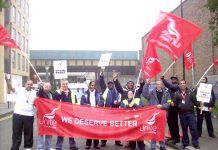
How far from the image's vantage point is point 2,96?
40.4 metres

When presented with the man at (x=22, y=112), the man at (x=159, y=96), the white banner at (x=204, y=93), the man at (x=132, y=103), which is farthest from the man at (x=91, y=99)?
the white banner at (x=204, y=93)

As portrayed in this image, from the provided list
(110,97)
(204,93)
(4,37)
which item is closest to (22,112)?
(4,37)

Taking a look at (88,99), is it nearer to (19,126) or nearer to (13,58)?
(19,126)

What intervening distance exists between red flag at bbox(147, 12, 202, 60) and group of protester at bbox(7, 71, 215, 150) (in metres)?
0.90

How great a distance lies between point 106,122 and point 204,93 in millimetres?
3170

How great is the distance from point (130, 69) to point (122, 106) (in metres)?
60.0

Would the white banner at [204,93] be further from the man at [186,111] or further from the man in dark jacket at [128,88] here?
the man in dark jacket at [128,88]

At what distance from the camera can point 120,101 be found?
435 inches

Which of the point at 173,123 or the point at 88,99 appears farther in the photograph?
the point at 173,123

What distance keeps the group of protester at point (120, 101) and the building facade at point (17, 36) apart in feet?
102

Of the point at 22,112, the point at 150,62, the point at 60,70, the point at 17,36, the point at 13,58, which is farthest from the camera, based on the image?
the point at 17,36

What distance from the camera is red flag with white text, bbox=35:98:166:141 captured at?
9.81 meters

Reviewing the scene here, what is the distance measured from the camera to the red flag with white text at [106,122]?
386 inches

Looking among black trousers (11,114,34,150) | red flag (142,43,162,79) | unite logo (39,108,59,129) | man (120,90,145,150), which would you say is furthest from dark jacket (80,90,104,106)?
black trousers (11,114,34,150)
